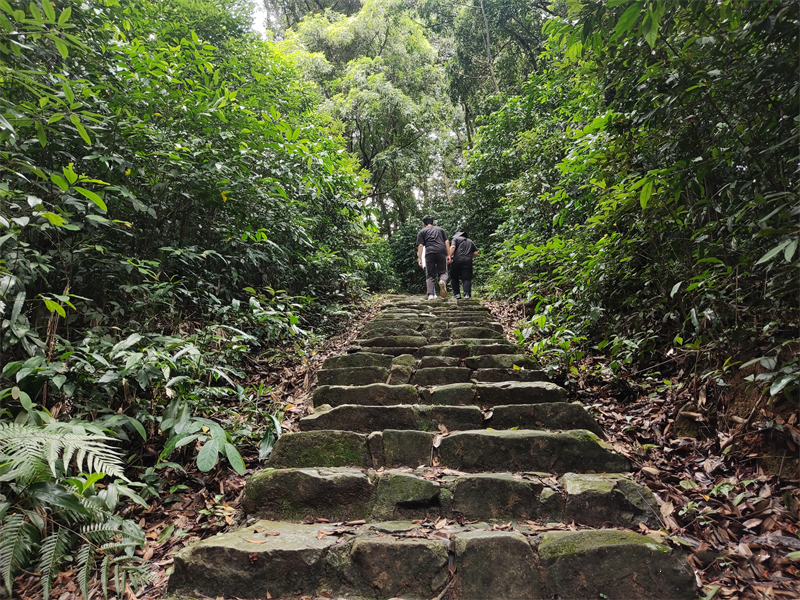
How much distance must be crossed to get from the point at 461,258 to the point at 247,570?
22.1 feet

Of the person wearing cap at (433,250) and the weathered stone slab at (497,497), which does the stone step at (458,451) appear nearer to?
the weathered stone slab at (497,497)

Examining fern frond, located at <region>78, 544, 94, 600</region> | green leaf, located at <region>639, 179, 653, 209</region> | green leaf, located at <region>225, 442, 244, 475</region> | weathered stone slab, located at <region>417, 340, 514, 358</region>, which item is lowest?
fern frond, located at <region>78, 544, 94, 600</region>

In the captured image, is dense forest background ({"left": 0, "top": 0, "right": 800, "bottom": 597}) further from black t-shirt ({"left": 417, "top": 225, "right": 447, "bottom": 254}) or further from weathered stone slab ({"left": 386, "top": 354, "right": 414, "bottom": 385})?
black t-shirt ({"left": 417, "top": 225, "right": 447, "bottom": 254})

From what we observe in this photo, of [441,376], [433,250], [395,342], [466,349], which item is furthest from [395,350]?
[433,250]

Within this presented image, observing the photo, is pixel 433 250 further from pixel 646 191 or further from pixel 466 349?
pixel 646 191

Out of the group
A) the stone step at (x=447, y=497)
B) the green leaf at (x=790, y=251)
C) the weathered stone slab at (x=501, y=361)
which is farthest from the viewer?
the weathered stone slab at (x=501, y=361)

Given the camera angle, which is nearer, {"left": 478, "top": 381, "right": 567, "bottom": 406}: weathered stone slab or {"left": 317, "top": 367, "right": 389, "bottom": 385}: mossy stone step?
{"left": 478, "top": 381, "right": 567, "bottom": 406}: weathered stone slab

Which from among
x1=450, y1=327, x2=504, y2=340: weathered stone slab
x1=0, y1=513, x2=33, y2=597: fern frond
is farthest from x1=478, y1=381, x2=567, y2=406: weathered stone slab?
x1=0, y1=513, x2=33, y2=597: fern frond

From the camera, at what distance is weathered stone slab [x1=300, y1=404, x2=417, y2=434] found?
9.13 feet

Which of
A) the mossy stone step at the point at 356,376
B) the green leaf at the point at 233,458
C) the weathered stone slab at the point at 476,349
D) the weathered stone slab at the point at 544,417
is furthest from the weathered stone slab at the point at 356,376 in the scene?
the green leaf at the point at 233,458

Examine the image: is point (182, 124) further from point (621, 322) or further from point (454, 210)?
point (454, 210)

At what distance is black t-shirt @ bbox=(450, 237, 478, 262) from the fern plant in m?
6.62

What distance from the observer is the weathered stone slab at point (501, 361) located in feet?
11.8

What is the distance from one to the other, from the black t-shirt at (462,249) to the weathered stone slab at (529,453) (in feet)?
18.5
